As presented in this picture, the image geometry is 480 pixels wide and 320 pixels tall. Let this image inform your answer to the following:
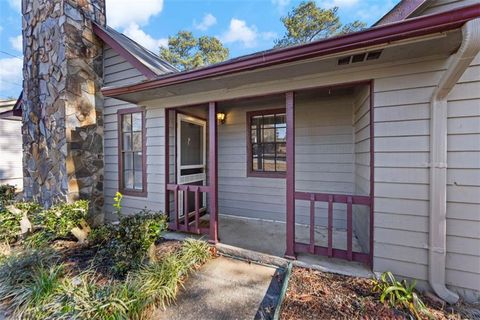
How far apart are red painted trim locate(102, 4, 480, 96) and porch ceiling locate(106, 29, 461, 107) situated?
0.10 meters

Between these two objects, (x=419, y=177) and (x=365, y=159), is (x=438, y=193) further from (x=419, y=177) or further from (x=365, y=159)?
(x=365, y=159)

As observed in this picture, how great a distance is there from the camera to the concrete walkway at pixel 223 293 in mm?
1982

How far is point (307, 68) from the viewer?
8.13ft

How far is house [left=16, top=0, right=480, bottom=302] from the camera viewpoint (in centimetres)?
206

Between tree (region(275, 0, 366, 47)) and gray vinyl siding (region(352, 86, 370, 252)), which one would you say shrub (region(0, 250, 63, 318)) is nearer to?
gray vinyl siding (region(352, 86, 370, 252))

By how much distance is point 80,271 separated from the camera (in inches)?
104

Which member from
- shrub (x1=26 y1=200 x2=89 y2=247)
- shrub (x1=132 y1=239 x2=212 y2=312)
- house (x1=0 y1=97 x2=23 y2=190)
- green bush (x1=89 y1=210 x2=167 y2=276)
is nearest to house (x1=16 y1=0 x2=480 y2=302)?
shrub (x1=132 y1=239 x2=212 y2=312)

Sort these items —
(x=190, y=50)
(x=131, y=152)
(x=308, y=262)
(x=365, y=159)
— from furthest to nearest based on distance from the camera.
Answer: (x=190, y=50)
(x=131, y=152)
(x=365, y=159)
(x=308, y=262)

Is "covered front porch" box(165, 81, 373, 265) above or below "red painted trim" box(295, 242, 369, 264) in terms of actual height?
above

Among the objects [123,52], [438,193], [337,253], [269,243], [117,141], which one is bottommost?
[269,243]

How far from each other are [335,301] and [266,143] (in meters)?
2.99

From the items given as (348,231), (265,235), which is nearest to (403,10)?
(348,231)

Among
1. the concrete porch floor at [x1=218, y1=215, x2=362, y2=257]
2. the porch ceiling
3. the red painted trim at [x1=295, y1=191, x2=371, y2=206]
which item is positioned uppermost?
the porch ceiling

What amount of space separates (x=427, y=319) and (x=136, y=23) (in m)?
15.7
